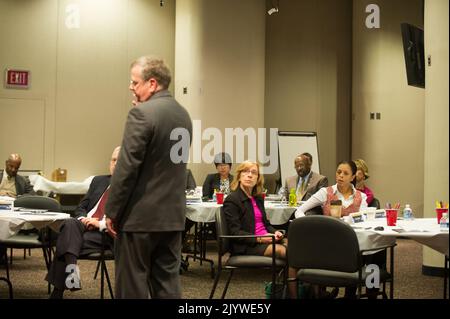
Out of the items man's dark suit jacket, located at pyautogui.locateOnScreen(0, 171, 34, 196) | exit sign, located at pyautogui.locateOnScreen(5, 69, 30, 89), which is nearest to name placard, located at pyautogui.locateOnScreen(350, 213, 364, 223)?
man's dark suit jacket, located at pyautogui.locateOnScreen(0, 171, 34, 196)

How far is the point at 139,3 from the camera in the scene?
11.5 metres

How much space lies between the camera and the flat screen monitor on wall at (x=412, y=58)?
788cm

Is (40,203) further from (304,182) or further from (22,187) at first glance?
(304,182)

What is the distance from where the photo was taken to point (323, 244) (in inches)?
171

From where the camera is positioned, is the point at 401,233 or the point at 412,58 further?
the point at 412,58

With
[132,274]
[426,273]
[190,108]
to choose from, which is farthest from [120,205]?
[190,108]

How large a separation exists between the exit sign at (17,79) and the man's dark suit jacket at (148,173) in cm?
777

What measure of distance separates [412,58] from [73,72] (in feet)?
18.3

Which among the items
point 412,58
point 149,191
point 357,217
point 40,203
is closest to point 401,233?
point 357,217

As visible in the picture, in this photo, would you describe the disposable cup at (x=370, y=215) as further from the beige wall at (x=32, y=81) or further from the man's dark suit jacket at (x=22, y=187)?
the beige wall at (x=32, y=81)

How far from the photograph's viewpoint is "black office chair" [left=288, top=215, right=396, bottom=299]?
14.0 ft

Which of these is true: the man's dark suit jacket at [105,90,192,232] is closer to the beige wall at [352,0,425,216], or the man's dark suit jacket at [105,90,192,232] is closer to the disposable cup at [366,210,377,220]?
the disposable cup at [366,210,377,220]

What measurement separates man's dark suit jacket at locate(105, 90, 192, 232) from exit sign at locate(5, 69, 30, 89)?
7775mm

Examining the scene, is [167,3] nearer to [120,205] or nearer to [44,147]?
[44,147]
